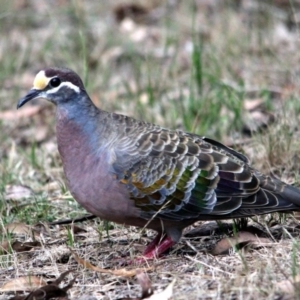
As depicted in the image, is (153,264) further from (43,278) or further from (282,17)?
(282,17)

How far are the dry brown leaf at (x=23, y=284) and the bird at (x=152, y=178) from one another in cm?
54

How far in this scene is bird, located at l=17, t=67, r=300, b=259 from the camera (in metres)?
4.79

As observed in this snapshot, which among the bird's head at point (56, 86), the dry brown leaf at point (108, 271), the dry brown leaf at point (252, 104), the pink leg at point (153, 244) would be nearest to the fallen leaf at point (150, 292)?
the dry brown leaf at point (108, 271)

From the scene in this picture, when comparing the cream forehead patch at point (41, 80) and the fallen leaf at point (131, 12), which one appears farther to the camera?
the fallen leaf at point (131, 12)

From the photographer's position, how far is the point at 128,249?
201 inches

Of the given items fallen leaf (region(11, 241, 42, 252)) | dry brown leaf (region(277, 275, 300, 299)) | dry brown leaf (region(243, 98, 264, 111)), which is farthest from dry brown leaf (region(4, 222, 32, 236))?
dry brown leaf (region(243, 98, 264, 111))

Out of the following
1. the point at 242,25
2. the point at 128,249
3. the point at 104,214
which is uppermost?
the point at 242,25

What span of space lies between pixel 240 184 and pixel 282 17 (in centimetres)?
539

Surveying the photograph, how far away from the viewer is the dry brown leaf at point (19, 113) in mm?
8312

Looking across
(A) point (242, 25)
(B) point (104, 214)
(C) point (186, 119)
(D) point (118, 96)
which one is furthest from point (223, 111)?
(B) point (104, 214)

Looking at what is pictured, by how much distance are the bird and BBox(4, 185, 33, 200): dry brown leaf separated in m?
1.30

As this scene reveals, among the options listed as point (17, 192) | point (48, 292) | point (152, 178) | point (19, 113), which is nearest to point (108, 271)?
point (48, 292)

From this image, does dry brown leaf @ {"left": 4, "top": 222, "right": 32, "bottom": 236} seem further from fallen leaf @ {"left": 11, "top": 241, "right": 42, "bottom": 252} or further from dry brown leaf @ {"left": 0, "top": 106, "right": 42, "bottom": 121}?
dry brown leaf @ {"left": 0, "top": 106, "right": 42, "bottom": 121}

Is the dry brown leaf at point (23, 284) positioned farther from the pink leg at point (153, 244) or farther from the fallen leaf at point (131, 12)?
the fallen leaf at point (131, 12)
